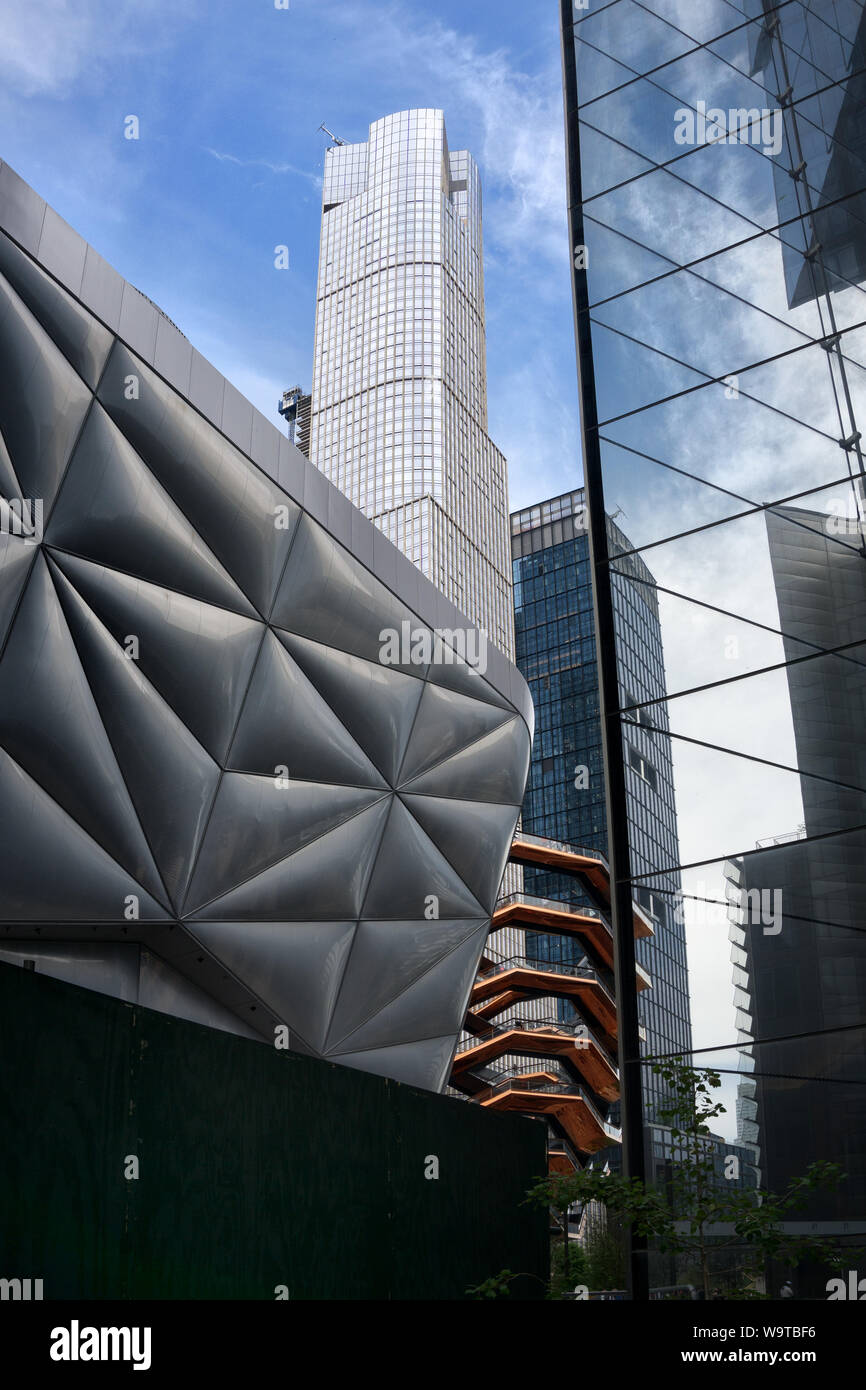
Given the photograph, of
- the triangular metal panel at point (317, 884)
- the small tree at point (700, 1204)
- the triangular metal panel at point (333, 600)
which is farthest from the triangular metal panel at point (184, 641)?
the small tree at point (700, 1204)

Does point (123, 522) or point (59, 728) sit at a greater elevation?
point (123, 522)

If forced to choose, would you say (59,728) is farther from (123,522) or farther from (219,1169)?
(219,1169)

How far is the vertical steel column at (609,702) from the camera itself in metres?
13.4

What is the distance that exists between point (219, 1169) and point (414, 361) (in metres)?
135

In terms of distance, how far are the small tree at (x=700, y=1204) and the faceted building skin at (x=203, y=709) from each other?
7.63 m

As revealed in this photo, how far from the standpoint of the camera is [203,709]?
57.2 ft

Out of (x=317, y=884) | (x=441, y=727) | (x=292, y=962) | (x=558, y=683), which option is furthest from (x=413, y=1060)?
(x=558, y=683)

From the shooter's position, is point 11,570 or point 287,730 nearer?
point 11,570

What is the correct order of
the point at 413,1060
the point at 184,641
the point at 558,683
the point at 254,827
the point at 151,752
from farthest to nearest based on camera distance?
the point at 558,683, the point at 413,1060, the point at 254,827, the point at 184,641, the point at 151,752

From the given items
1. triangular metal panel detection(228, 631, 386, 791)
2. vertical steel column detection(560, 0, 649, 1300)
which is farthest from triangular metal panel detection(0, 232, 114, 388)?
vertical steel column detection(560, 0, 649, 1300)

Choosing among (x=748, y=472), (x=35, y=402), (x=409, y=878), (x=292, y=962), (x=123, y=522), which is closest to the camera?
(x=35, y=402)

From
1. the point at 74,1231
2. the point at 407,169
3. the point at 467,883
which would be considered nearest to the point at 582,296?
the point at 467,883
